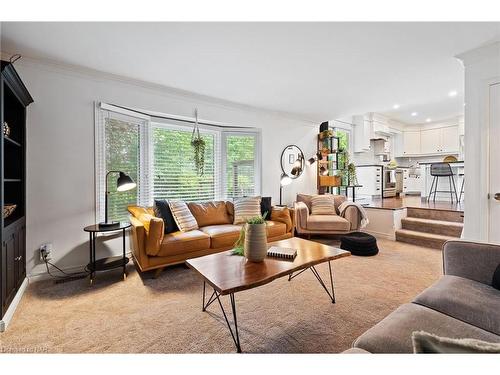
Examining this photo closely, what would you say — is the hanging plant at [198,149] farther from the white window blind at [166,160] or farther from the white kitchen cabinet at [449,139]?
the white kitchen cabinet at [449,139]

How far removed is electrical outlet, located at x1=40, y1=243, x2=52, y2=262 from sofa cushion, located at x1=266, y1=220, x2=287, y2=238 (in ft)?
8.40

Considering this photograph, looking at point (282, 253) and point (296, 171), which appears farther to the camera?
point (296, 171)

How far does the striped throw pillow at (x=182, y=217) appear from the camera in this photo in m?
3.10

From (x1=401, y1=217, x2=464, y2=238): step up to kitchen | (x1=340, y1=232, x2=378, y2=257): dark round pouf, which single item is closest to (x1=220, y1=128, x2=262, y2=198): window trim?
(x1=340, y1=232, x2=378, y2=257): dark round pouf

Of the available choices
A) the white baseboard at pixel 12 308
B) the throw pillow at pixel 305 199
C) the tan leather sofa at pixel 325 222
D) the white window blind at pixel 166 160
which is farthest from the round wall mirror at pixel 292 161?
the white baseboard at pixel 12 308

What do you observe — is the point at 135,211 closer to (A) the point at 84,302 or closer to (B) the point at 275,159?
(A) the point at 84,302

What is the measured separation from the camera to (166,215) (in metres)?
3.05

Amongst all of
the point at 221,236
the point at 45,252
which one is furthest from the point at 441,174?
the point at 45,252

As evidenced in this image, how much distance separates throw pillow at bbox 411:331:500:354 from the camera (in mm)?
596

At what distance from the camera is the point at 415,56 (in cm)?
255

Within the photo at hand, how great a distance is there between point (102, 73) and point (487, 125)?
14.1 ft

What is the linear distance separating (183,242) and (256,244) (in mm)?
1241

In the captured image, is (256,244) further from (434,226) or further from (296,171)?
(434,226)

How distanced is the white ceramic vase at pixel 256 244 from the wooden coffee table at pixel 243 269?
0.05 metres
